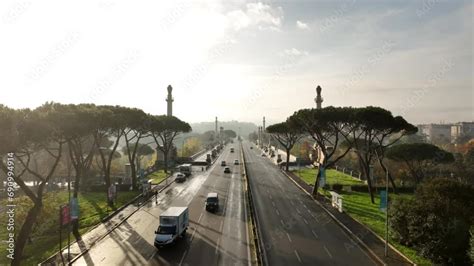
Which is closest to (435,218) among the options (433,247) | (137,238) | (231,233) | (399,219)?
(433,247)

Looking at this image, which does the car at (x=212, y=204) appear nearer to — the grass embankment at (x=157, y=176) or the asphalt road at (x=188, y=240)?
the asphalt road at (x=188, y=240)

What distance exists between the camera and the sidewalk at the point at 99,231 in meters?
29.3

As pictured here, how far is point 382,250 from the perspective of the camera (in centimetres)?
3033

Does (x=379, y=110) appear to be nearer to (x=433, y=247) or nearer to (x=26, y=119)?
(x=433, y=247)

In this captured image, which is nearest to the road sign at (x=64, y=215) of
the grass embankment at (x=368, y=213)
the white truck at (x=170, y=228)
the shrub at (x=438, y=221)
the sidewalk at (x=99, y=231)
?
the sidewalk at (x=99, y=231)

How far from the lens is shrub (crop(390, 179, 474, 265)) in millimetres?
26547

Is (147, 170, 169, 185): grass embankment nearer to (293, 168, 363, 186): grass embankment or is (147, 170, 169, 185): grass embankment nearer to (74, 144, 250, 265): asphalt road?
(74, 144, 250, 265): asphalt road

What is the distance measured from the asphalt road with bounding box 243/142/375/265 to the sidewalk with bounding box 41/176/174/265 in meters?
14.4

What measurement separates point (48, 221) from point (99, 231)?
31.5ft

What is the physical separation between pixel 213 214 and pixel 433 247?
23080mm

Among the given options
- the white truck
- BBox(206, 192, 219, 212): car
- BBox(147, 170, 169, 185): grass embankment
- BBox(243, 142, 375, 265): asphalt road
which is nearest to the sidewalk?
the white truck

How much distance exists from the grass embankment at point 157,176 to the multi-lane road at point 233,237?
44.1 ft

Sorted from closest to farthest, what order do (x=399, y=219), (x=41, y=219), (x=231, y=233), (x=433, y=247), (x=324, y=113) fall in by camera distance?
(x=433, y=247) < (x=399, y=219) < (x=231, y=233) < (x=41, y=219) < (x=324, y=113)

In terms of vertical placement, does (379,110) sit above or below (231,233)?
above
